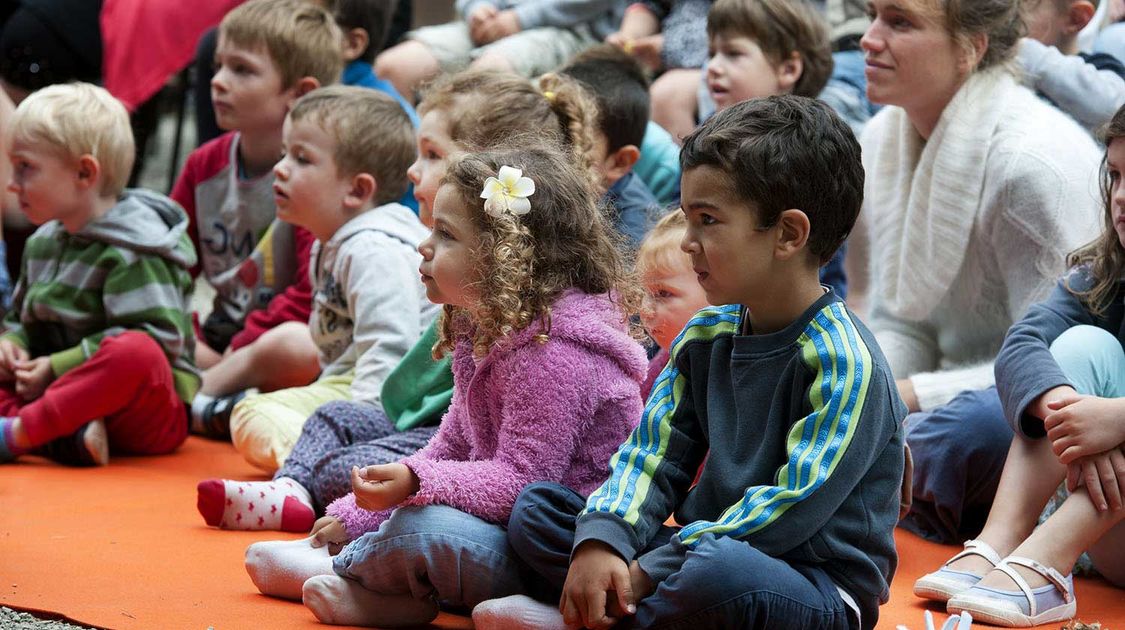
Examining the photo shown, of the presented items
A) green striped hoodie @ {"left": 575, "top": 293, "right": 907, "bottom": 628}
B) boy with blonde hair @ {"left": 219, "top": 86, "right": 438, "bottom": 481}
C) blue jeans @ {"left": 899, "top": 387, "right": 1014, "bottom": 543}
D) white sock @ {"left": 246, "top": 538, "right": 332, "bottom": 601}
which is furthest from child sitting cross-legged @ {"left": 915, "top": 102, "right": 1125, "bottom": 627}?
boy with blonde hair @ {"left": 219, "top": 86, "right": 438, "bottom": 481}

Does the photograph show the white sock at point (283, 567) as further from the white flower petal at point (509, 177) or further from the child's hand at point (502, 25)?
the child's hand at point (502, 25)

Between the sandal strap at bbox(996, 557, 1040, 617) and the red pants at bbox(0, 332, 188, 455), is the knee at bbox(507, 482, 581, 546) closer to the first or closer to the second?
the sandal strap at bbox(996, 557, 1040, 617)

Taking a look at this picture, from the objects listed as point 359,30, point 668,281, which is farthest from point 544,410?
point 359,30

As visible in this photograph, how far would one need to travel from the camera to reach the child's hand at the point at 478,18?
14.5 feet

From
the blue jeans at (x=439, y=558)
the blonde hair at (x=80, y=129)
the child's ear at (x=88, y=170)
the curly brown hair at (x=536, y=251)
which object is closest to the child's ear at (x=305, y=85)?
the blonde hair at (x=80, y=129)

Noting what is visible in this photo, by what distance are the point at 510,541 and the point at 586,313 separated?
0.33m

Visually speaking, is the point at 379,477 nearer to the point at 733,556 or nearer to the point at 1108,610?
the point at 733,556

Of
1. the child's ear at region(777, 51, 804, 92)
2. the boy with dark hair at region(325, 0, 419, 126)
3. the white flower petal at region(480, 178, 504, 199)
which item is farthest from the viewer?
the boy with dark hair at region(325, 0, 419, 126)

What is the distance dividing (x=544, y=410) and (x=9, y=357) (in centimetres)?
169

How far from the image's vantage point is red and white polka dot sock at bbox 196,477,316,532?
7.75ft

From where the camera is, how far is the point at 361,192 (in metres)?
2.90

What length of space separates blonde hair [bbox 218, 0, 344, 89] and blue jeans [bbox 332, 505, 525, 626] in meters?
1.91

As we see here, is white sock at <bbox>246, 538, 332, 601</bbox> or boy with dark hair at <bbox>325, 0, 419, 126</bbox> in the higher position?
boy with dark hair at <bbox>325, 0, 419, 126</bbox>

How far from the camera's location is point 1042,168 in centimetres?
252
